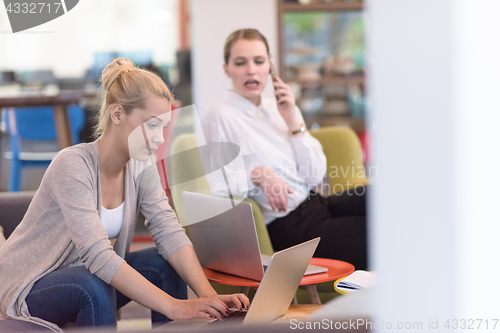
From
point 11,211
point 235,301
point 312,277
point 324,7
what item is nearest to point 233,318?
point 235,301

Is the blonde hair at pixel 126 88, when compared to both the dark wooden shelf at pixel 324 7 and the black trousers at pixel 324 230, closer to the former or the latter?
the black trousers at pixel 324 230

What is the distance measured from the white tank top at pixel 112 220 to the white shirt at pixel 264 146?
16.1 inches

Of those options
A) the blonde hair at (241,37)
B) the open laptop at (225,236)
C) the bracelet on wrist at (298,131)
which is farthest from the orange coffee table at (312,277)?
the blonde hair at (241,37)

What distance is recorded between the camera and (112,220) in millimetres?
1354

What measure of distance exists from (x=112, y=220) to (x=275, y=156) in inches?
25.5

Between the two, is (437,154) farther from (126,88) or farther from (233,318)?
(126,88)

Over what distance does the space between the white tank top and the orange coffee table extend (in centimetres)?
30

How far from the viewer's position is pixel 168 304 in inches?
47.1

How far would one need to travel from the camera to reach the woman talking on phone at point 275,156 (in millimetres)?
1713

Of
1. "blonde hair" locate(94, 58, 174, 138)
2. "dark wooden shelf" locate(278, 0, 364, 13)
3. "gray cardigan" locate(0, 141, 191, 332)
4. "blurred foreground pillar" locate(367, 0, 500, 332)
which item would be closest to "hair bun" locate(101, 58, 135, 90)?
"blonde hair" locate(94, 58, 174, 138)

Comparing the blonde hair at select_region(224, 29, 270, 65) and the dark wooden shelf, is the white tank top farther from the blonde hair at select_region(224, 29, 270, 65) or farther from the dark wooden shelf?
the dark wooden shelf

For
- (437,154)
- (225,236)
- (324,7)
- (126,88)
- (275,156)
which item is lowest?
(225,236)

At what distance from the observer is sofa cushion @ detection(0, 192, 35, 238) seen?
5.57 ft

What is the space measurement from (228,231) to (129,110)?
43cm
